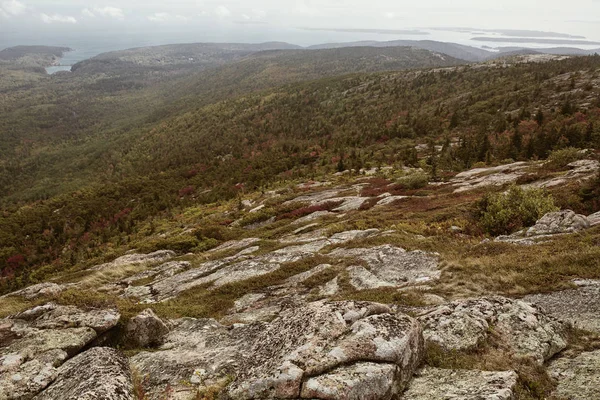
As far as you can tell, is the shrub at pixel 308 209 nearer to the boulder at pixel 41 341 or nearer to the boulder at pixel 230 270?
the boulder at pixel 230 270

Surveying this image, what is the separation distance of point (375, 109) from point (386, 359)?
419ft

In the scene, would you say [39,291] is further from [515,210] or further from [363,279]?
[515,210]

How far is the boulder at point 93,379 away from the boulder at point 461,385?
6981 mm

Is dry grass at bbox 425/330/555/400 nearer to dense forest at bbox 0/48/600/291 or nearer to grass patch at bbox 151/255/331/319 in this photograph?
grass patch at bbox 151/255/331/319

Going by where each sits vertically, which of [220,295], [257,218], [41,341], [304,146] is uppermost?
Answer: [41,341]

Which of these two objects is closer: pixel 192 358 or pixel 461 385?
pixel 461 385

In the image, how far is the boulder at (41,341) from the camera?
9.05 meters

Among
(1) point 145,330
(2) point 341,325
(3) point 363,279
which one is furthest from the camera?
(3) point 363,279

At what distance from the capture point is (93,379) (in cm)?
869

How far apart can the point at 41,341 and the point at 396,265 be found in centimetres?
1478

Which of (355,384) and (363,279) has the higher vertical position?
(355,384)

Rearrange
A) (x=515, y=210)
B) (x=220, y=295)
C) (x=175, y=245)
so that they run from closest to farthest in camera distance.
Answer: (x=220, y=295)
(x=515, y=210)
(x=175, y=245)

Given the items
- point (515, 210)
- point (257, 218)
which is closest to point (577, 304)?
point (515, 210)

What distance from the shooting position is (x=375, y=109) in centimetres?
12706
